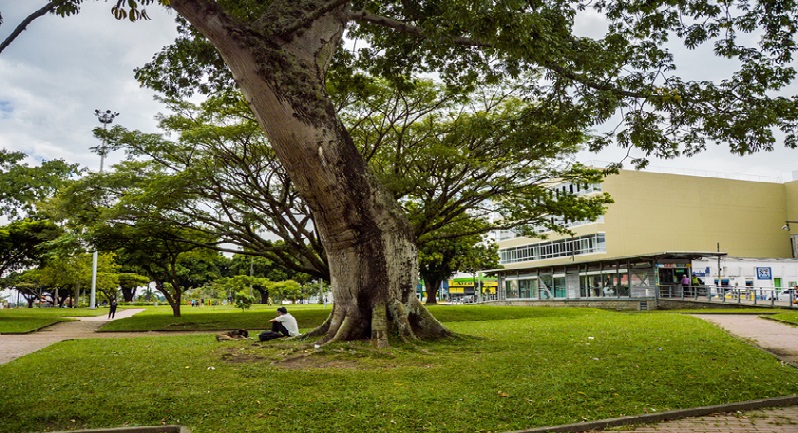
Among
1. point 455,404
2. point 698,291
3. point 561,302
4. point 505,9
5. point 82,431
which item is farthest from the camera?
point 561,302

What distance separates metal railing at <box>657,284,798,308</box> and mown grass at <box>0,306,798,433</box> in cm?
2230

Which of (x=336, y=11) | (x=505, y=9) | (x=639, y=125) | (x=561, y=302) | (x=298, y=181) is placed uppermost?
(x=336, y=11)

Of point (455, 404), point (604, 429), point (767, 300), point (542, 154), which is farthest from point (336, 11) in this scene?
point (767, 300)

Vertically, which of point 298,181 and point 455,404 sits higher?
point 298,181

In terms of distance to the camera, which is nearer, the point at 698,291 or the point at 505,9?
the point at 505,9

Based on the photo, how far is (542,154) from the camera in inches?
724

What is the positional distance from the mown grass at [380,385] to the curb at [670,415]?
0.17m

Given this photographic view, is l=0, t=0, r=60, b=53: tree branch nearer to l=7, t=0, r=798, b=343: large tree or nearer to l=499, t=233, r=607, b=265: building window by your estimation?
l=7, t=0, r=798, b=343: large tree

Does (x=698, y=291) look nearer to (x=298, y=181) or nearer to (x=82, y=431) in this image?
(x=298, y=181)

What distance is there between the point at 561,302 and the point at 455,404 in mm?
39169

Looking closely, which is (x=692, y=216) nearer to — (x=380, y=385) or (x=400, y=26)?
(x=400, y=26)

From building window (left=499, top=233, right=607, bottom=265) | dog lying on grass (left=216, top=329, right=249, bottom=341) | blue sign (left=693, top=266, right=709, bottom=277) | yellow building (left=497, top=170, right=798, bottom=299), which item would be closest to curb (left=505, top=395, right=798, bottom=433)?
dog lying on grass (left=216, top=329, right=249, bottom=341)

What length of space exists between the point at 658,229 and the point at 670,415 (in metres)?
44.1

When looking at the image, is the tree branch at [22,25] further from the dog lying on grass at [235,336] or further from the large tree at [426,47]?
the dog lying on grass at [235,336]
